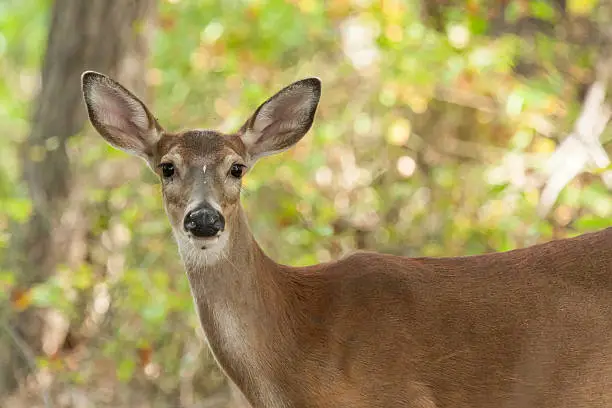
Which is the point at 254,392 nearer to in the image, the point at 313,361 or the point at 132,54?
the point at 313,361

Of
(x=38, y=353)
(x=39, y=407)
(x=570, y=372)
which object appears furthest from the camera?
(x=38, y=353)

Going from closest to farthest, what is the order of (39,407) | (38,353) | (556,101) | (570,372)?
(570,372)
(39,407)
(38,353)
(556,101)

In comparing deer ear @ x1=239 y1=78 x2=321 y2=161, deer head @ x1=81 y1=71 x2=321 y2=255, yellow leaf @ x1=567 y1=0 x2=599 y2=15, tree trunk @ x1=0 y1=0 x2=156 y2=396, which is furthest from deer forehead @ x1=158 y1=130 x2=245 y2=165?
yellow leaf @ x1=567 y1=0 x2=599 y2=15

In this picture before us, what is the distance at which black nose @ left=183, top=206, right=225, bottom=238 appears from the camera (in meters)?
5.08

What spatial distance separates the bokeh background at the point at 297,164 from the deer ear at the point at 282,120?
1.32m

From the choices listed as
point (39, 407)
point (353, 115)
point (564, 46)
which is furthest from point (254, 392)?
point (564, 46)

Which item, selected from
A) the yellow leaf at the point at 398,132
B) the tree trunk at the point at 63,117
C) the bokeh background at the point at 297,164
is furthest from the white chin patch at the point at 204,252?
the yellow leaf at the point at 398,132

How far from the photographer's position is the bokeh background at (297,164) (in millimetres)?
8047

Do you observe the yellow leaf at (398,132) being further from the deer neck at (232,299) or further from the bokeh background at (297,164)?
the deer neck at (232,299)

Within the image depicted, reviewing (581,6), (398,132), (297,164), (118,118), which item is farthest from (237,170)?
(581,6)

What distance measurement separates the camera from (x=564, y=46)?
32.5 ft

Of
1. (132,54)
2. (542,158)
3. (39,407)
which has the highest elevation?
(132,54)

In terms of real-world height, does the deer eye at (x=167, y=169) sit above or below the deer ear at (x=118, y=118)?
below

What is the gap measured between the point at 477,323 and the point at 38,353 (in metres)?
4.47
